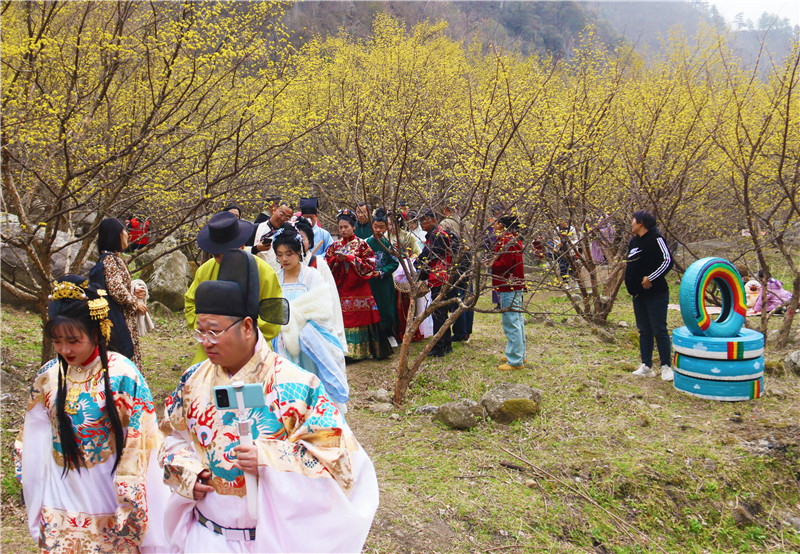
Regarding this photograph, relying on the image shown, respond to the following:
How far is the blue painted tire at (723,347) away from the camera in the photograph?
619 cm

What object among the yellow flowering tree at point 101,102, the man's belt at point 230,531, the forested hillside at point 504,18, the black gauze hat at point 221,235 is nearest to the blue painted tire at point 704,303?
the yellow flowering tree at point 101,102

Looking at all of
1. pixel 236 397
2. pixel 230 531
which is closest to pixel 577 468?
pixel 230 531

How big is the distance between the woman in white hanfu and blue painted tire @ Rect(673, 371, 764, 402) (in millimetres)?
3934

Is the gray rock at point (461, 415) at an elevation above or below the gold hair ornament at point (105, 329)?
below

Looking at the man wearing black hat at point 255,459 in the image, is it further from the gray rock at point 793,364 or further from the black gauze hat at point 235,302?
the gray rock at point 793,364

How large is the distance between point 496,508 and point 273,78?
4508 mm

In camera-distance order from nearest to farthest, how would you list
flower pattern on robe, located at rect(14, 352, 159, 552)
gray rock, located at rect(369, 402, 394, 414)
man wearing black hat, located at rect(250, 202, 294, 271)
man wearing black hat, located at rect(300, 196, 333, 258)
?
1. flower pattern on robe, located at rect(14, 352, 159, 552)
2. man wearing black hat, located at rect(250, 202, 294, 271)
3. gray rock, located at rect(369, 402, 394, 414)
4. man wearing black hat, located at rect(300, 196, 333, 258)

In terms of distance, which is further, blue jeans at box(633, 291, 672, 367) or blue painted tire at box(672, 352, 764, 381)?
blue jeans at box(633, 291, 672, 367)

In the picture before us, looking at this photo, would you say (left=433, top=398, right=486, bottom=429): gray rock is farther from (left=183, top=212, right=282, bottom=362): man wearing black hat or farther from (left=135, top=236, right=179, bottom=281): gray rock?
(left=135, top=236, right=179, bottom=281): gray rock

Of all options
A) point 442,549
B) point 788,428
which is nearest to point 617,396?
point 788,428

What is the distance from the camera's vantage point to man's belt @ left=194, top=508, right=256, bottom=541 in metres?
2.12

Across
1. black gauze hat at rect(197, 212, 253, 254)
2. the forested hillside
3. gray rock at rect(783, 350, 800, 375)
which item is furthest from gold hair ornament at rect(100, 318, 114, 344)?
the forested hillside

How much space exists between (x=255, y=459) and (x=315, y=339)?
230 cm

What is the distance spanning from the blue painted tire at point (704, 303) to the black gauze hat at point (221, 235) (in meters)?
4.77
